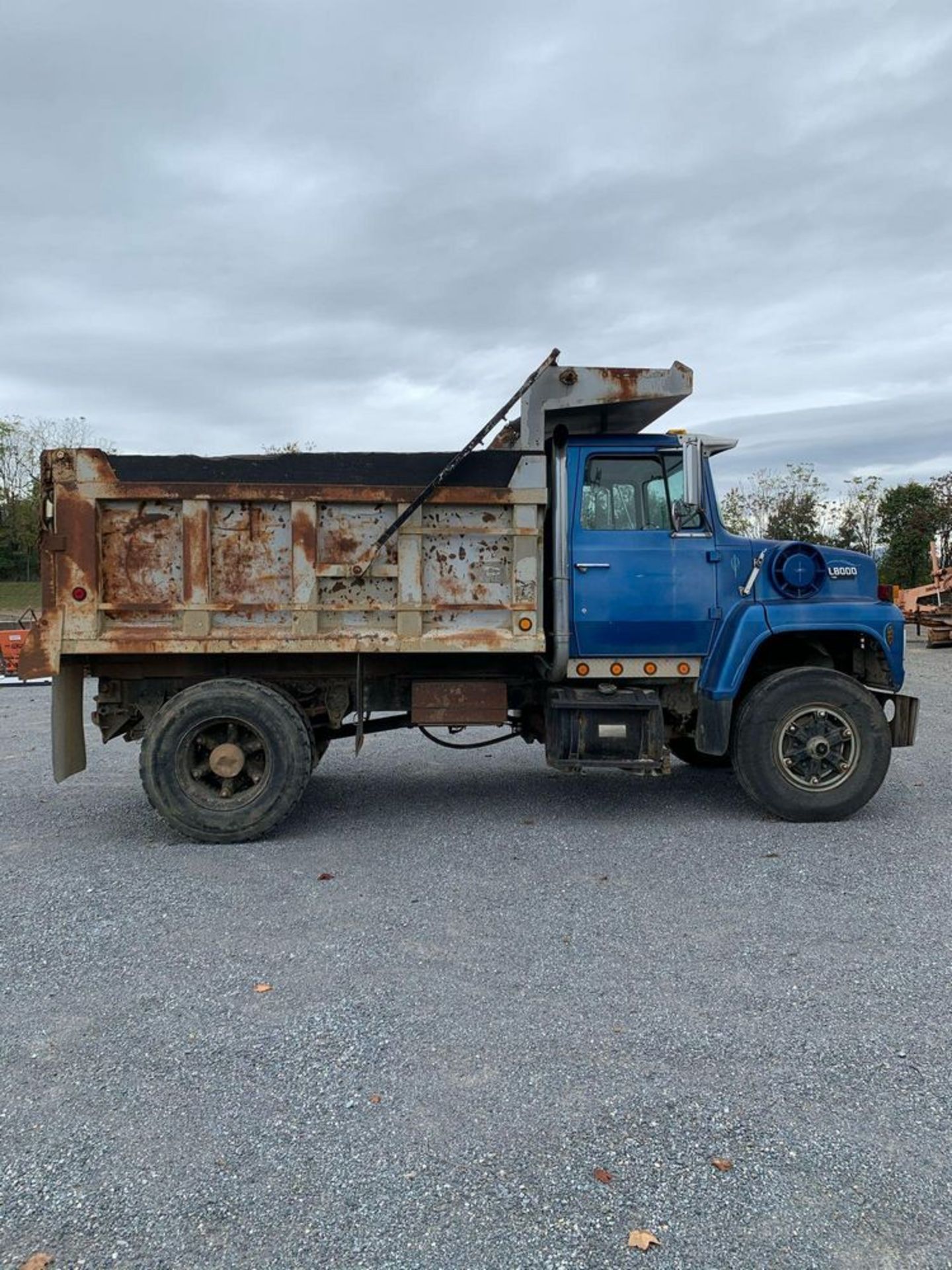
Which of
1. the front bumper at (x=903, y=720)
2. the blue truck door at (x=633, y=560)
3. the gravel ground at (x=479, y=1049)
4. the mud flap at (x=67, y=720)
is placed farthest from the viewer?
the front bumper at (x=903, y=720)

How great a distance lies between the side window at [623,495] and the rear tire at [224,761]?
7.95 ft

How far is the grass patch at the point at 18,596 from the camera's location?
2975 centimetres

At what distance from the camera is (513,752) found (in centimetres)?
818

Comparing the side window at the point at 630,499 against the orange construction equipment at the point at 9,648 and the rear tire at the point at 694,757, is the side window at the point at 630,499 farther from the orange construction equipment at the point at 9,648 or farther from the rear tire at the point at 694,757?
the orange construction equipment at the point at 9,648

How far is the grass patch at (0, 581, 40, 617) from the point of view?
2975 centimetres

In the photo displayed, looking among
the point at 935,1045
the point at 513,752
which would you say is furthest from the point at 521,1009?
the point at 513,752

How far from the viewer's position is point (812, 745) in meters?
5.52

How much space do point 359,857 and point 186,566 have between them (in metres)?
2.10

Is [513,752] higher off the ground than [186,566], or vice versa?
[186,566]

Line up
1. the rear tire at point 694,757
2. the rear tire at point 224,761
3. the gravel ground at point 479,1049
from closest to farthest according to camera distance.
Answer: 1. the gravel ground at point 479,1049
2. the rear tire at point 224,761
3. the rear tire at point 694,757

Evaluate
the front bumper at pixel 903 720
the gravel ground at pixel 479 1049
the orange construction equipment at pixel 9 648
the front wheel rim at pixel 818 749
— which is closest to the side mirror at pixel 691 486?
the front wheel rim at pixel 818 749

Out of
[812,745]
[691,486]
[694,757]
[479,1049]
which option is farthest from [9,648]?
[479,1049]

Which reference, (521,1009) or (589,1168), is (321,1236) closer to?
(589,1168)

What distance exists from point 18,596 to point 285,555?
3332 centimetres
